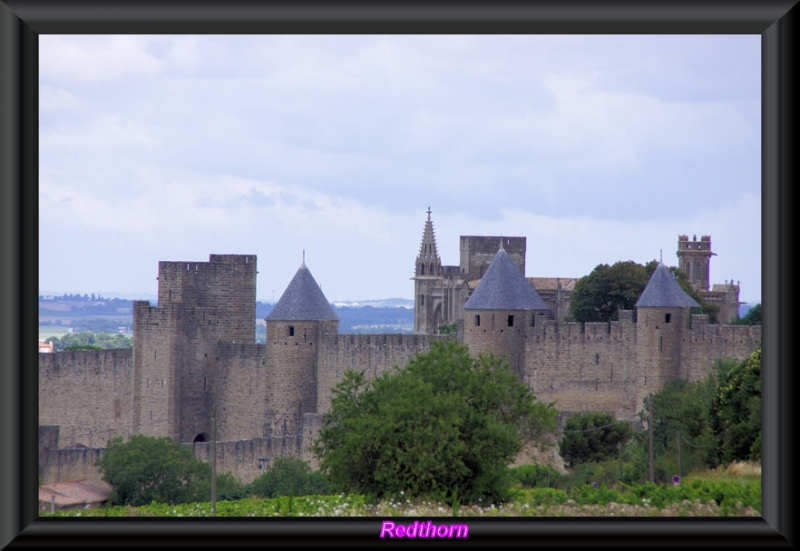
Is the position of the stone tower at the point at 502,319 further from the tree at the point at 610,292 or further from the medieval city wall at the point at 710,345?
the tree at the point at 610,292

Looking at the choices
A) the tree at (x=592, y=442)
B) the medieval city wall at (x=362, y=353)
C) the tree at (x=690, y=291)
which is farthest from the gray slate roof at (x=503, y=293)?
the tree at (x=690, y=291)

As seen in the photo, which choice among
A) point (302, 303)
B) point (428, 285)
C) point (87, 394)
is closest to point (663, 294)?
point (302, 303)

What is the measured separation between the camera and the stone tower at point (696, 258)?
72125 mm

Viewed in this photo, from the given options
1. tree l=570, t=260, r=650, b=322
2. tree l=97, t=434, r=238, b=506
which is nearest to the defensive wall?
tree l=97, t=434, r=238, b=506

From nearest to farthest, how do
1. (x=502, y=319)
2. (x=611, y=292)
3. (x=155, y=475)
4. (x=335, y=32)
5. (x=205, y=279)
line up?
(x=335, y=32), (x=155, y=475), (x=502, y=319), (x=205, y=279), (x=611, y=292)

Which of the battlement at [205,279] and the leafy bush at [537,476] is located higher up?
the battlement at [205,279]

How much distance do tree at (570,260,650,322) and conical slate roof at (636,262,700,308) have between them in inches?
354

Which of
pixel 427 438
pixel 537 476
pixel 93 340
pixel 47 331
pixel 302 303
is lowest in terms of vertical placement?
pixel 537 476

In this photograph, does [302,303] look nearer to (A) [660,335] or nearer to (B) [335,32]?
(A) [660,335]

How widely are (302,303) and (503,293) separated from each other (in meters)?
Result: 5.62

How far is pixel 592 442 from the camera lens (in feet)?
93.6

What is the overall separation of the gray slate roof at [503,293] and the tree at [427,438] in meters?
13.3
